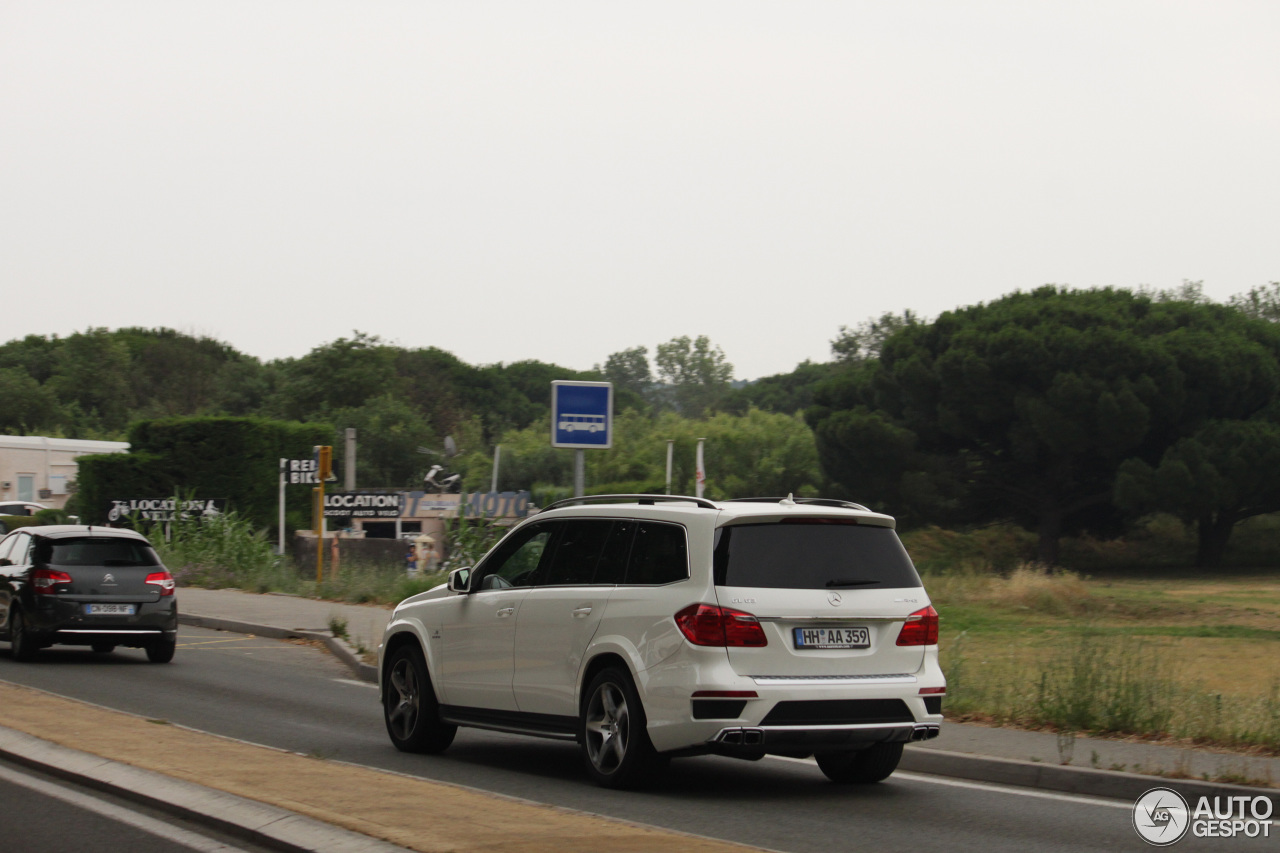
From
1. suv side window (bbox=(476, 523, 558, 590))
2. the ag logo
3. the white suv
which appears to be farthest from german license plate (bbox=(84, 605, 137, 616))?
the ag logo

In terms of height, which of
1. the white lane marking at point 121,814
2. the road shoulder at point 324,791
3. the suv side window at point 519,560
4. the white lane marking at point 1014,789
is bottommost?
the white lane marking at point 1014,789

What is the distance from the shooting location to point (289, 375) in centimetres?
9156

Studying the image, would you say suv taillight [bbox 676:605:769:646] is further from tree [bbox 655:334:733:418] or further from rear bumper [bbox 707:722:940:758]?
tree [bbox 655:334:733:418]

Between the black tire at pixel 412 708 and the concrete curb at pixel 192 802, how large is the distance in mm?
2282

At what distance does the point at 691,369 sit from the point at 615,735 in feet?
575

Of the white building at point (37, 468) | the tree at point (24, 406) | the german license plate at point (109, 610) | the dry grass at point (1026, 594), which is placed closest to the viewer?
the german license plate at point (109, 610)

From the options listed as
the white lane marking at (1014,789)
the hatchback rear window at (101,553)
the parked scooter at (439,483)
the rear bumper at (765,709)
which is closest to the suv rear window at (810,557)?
the rear bumper at (765,709)

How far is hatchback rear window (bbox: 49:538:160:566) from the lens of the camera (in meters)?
16.7

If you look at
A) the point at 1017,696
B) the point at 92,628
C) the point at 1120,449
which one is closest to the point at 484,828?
the point at 1017,696

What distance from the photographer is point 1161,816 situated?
7.92 m

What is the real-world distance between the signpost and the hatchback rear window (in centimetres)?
530

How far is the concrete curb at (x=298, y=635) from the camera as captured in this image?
1606 cm

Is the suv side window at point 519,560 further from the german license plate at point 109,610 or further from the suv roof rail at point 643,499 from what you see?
the german license plate at point 109,610

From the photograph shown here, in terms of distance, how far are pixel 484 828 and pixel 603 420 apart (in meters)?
9.74
